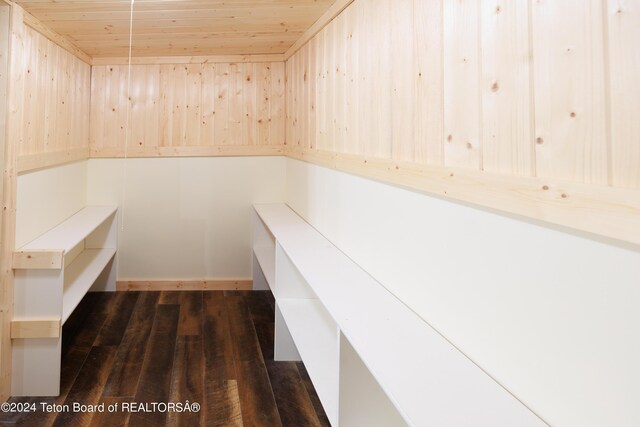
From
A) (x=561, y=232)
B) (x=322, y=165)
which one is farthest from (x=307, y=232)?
(x=561, y=232)

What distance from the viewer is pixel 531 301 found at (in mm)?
1100

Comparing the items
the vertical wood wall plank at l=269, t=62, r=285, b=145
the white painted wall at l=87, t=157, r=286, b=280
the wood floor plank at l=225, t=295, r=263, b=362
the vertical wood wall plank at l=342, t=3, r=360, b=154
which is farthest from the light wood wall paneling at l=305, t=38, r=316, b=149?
the wood floor plank at l=225, t=295, r=263, b=362

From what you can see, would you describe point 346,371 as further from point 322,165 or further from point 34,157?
point 34,157

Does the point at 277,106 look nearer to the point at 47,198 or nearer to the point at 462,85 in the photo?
the point at 47,198

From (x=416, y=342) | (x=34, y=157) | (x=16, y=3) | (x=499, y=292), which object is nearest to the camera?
(x=499, y=292)

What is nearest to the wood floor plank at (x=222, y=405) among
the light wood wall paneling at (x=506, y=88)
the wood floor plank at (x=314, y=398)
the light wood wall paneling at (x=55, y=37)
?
the wood floor plank at (x=314, y=398)

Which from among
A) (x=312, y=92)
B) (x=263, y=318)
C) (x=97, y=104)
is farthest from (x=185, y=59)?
(x=263, y=318)

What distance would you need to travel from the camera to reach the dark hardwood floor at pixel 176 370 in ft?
7.76

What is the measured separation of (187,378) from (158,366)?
0.87 feet

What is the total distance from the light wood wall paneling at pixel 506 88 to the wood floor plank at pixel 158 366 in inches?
77.1

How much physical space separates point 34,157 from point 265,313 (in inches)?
76.9

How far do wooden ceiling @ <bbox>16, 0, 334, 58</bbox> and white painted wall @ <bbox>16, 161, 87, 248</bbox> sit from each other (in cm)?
97

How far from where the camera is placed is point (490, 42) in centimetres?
127

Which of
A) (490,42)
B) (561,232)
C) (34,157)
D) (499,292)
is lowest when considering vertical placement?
(499,292)
